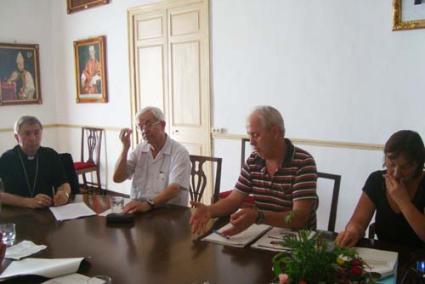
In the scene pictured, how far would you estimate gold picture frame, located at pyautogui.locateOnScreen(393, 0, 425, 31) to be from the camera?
9.46ft

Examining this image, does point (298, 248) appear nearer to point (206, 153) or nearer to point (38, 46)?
point (206, 153)

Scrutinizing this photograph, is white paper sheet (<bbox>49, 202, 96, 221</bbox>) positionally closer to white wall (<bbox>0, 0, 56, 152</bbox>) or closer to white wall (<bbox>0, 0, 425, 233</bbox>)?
white wall (<bbox>0, 0, 425, 233</bbox>)

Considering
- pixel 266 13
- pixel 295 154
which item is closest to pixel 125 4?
pixel 266 13

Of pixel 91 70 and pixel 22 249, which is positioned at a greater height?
pixel 91 70

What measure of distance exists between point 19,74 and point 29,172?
3681 mm

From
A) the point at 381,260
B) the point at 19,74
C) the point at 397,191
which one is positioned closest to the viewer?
the point at 381,260

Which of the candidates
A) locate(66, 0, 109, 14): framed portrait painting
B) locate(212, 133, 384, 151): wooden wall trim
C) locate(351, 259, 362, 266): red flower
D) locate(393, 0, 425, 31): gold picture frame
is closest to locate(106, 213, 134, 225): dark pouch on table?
locate(351, 259, 362, 266): red flower

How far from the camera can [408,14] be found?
2.94 metres

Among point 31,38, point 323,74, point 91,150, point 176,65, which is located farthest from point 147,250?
point 31,38

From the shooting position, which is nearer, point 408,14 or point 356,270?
point 356,270

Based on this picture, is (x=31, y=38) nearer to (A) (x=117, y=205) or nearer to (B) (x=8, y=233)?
(A) (x=117, y=205)

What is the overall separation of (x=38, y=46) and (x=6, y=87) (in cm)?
75

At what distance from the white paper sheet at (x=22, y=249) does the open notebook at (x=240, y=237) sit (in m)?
0.66

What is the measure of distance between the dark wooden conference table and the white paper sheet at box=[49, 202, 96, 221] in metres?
0.05
